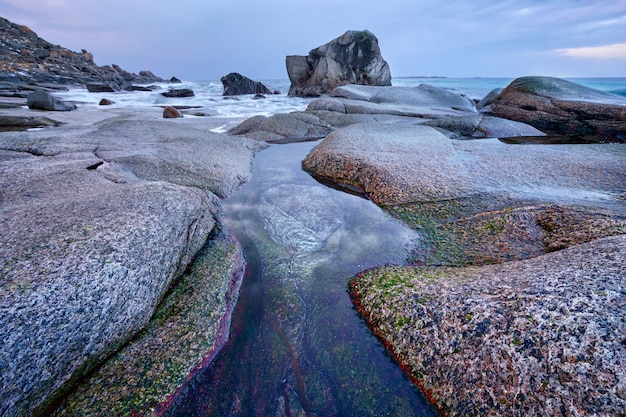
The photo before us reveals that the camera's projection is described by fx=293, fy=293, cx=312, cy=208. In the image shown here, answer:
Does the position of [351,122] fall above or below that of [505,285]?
above

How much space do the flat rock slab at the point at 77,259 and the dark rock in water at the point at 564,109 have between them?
11.1 m

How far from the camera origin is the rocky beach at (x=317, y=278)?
5.44 ft

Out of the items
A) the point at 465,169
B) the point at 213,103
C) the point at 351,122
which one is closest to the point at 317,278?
the point at 465,169

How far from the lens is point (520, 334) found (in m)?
1.73

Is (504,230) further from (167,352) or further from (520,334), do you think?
(167,352)

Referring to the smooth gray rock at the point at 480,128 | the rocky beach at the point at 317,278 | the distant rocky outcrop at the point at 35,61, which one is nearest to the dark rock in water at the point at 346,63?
the smooth gray rock at the point at 480,128

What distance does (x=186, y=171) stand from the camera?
15.8 feet

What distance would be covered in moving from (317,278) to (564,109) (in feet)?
39.3

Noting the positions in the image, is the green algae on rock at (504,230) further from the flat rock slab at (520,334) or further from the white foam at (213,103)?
the white foam at (213,103)

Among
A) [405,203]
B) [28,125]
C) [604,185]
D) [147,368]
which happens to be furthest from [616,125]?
[28,125]

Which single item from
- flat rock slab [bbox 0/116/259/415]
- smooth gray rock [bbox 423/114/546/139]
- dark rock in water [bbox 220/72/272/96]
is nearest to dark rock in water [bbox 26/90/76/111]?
flat rock slab [bbox 0/116/259/415]

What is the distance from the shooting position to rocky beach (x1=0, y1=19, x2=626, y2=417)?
5.44 feet

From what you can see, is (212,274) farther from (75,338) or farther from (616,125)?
(616,125)

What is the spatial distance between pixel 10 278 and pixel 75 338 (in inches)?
21.3
